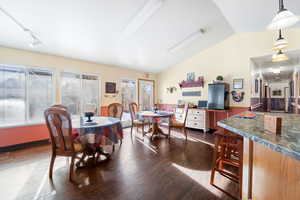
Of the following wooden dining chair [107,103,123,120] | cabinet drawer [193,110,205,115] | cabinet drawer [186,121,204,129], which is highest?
wooden dining chair [107,103,123,120]

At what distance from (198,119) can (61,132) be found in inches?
150

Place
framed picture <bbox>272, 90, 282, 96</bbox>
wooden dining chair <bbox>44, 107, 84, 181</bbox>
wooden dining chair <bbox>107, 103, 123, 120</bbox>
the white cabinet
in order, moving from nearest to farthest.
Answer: wooden dining chair <bbox>44, 107, 84, 181</bbox>
wooden dining chair <bbox>107, 103, 123, 120</bbox>
the white cabinet
framed picture <bbox>272, 90, 282, 96</bbox>

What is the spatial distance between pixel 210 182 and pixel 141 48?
A: 341cm

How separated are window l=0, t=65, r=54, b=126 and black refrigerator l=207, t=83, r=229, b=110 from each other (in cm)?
464

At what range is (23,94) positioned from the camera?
2977mm

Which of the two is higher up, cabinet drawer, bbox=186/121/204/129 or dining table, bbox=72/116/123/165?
dining table, bbox=72/116/123/165

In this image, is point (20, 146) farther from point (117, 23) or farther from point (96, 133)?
point (117, 23)

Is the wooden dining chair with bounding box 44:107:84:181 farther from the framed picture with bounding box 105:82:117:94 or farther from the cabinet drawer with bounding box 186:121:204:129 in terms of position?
the cabinet drawer with bounding box 186:121:204:129

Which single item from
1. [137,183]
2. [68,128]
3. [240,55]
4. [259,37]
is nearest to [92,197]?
[137,183]

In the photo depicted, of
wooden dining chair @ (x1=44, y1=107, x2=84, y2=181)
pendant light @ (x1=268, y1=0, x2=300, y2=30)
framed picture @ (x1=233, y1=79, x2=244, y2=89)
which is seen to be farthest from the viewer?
framed picture @ (x1=233, y1=79, x2=244, y2=89)

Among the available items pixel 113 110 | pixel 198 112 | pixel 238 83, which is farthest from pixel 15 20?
pixel 238 83

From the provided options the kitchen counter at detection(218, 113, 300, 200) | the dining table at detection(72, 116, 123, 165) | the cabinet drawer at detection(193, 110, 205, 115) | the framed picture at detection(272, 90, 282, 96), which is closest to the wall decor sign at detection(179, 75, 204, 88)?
the cabinet drawer at detection(193, 110, 205, 115)

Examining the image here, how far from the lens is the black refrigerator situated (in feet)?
12.4

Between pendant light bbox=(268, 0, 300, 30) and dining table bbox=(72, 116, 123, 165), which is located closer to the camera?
pendant light bbox=(268, 0, 300, 30)
